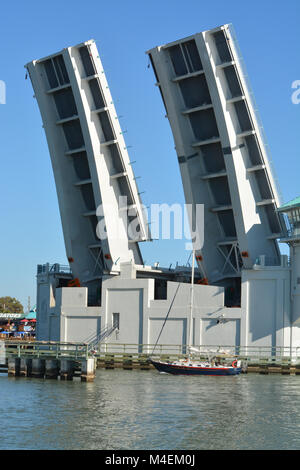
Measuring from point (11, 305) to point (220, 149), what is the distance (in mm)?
120443

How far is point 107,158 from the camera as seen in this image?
54.6 meters

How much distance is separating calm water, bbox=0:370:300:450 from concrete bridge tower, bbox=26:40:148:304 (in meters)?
16.2

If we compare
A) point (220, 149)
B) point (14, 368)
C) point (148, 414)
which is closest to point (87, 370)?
point (14, 368)

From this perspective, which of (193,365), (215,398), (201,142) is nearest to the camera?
(215,398)

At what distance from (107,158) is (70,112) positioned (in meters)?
4.30

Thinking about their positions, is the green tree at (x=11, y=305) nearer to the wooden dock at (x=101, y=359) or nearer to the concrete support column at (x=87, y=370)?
the wooden dock at (x=101, y=359)

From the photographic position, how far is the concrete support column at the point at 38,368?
40594 millimetres

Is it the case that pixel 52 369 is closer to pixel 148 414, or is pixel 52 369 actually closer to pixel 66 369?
pixel 66 369

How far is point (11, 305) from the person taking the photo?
6535 inches

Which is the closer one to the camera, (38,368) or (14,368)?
(38,368)

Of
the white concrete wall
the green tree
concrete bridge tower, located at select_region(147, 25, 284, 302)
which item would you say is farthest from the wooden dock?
the green tree

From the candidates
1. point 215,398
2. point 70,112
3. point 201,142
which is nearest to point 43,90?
point 70,112

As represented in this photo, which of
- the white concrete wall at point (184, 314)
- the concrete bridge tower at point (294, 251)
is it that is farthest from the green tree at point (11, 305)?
the concrete bridge tower at point (294, 251)

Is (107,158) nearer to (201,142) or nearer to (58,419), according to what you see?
(201,142)
